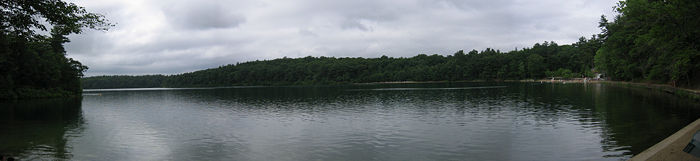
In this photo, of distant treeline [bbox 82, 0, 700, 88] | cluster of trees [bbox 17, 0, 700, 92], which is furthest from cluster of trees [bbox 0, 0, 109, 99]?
distant treeline [bbox 82, 0, 700, 88]

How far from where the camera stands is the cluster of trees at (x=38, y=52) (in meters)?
18.1

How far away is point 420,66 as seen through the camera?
19762 cm

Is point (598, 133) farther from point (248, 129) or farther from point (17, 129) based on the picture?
point (17, 129)

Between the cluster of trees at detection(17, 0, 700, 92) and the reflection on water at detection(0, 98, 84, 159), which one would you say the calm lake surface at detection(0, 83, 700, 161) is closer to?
the reflection on water at detection(0, 98, 84, 159)

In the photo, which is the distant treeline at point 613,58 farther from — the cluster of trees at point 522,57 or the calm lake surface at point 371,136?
the calm lake surface at point 371,136

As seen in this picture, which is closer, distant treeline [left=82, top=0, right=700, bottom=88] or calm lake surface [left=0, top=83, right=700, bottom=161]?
calm lake surface [left=0, top=83, right=700, bottom=161]

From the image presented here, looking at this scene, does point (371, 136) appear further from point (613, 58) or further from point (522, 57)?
point (522, 57)

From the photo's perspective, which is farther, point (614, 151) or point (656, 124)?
point (656, 124)

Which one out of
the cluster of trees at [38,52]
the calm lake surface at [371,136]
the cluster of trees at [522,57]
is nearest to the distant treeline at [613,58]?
the cluster of trees at [522,57]

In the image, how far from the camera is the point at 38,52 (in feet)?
219

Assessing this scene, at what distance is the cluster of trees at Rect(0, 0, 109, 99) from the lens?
711 inches

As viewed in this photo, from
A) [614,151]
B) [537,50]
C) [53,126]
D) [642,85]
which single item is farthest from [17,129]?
[537,50]

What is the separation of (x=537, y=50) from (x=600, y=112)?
135m

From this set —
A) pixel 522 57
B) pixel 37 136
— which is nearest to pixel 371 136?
pixel 37 136
